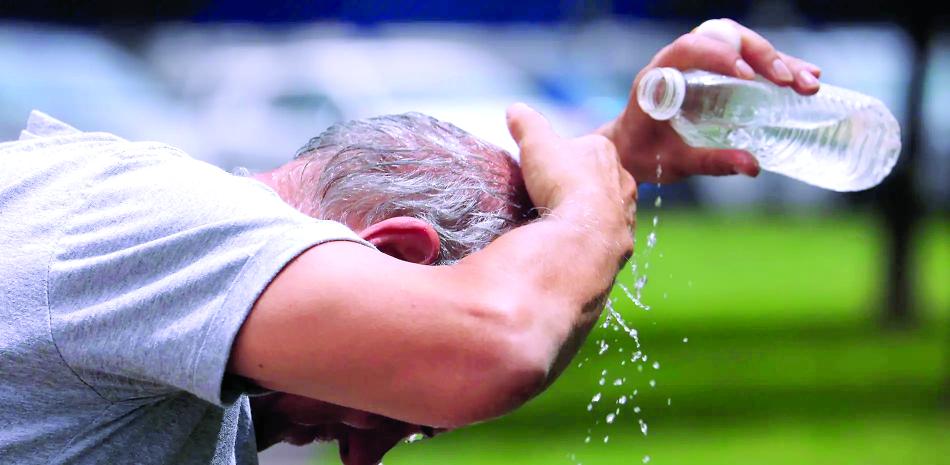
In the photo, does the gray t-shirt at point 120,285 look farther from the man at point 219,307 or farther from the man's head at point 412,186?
the man's head at point 412,186

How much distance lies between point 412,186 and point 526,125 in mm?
368

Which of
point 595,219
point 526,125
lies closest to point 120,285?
point 595,219

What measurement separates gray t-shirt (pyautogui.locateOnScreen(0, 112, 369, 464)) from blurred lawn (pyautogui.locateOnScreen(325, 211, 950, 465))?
3.14m

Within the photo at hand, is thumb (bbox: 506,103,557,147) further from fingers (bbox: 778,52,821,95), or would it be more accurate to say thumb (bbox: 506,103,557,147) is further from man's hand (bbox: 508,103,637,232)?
fingers (bbox: 778,52,821,95)

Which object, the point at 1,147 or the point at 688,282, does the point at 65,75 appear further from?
the point at 1,147

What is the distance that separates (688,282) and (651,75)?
9.85 metres

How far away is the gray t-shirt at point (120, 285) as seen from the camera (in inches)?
61.7

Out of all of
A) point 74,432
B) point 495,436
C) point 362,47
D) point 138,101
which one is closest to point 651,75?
point 74,432

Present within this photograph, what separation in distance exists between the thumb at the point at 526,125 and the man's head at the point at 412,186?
2.3 inches

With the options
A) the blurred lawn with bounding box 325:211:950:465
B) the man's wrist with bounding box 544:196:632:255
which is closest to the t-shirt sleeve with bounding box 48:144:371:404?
the man's wrist with bounding box 544:196:632:255

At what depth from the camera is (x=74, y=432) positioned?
171 centimetres

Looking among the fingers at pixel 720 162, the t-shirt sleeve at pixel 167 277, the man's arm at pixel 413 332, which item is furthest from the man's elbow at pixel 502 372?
the fingers at pixel 720 162

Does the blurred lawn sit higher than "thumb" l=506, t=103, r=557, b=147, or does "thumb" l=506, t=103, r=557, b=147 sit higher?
"thumb" l=506, t=103, r=557, b=147

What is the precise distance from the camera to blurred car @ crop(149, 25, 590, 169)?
1176 centimetres
